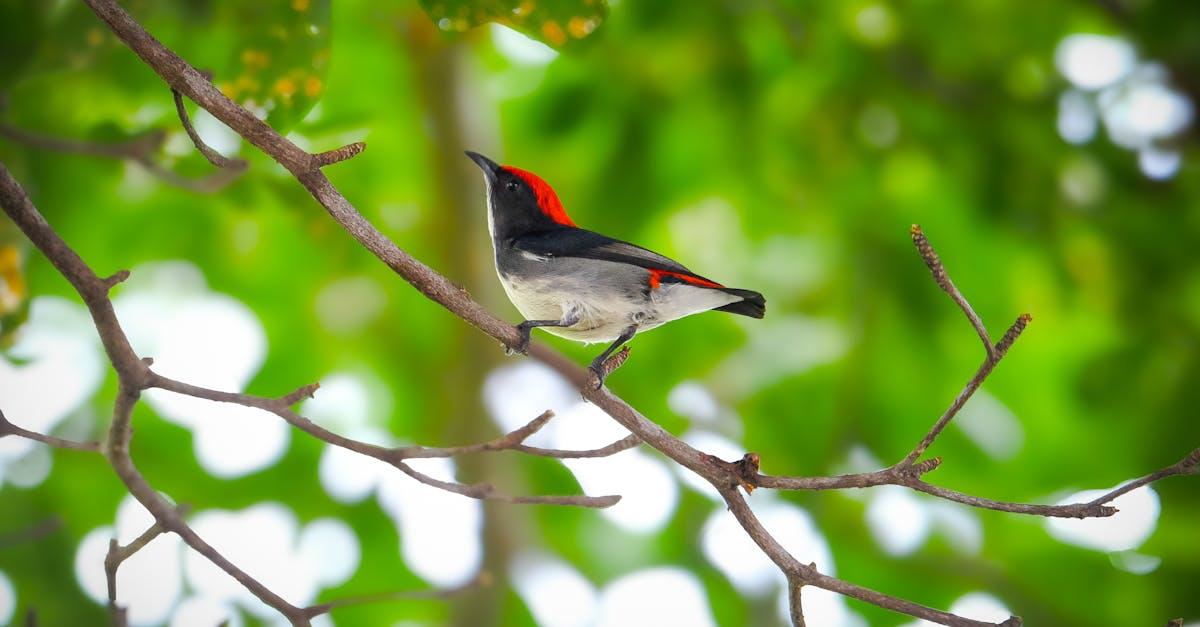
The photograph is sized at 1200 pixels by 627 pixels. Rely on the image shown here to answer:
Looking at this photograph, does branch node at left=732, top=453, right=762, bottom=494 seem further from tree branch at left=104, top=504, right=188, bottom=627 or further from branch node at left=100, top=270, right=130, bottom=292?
branch node at left=100, top=270, right=130, bottom=292

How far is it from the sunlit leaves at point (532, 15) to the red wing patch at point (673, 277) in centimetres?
96

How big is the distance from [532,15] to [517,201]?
133 centimetres

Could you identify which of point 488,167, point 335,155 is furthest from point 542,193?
point 335,155

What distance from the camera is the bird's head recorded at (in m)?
3.70

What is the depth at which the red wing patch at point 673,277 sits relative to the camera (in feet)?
10.6

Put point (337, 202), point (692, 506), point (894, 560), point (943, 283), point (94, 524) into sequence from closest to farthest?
1. point (943, 283)
2. point (337, 202)
3. point (94, 524)
4. point (894, 560)
5. point (692, 506)

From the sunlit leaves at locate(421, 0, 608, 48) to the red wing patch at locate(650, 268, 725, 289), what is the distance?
96 cm

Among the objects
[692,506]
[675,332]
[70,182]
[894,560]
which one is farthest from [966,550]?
[70,182]

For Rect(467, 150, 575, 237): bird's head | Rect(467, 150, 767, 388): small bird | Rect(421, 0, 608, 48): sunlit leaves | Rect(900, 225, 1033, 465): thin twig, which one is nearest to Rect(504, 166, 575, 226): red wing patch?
Rect(467, 150, 575, 237): bird's head

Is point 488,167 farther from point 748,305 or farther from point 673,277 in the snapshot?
point 748,305

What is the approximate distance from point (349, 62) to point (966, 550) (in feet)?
14.1

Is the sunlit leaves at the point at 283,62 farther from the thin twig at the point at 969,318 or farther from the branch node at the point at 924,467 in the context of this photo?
the branch node at the point at 924,467

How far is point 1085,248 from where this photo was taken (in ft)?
16.7

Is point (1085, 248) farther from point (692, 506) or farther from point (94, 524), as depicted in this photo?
point (94, 524)
